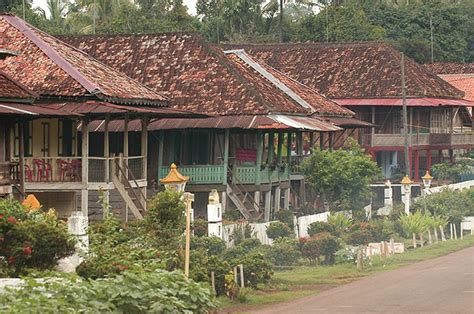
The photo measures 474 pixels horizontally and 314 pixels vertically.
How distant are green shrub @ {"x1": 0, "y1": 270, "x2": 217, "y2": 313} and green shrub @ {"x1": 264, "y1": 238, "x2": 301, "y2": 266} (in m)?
14.9

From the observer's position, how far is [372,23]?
329 ft

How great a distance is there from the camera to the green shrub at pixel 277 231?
42250 mm

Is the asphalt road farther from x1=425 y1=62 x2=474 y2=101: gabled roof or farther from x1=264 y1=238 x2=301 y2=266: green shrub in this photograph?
x1=425 y1=62 x2=474 y2=101: gabled roof

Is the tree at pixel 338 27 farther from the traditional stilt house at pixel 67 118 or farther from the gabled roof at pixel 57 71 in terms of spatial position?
the traditional stilt house at pixel 67 118

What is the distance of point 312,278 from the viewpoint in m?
34.9

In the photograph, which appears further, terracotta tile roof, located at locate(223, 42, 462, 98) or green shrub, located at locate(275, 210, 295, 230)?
terracotta tile roof, located at locate(223, 42, 462, 98)

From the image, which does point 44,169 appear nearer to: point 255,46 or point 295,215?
point 295,215

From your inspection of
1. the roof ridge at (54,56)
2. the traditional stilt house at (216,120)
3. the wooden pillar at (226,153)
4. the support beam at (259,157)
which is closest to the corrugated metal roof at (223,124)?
the traditional stilt house at (216,120)

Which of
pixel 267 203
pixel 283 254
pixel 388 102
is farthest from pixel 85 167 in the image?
pixel 388 102

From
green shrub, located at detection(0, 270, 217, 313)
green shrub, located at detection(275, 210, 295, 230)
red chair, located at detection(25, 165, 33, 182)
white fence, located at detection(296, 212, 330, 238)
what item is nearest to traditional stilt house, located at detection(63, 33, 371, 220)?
green shrub, located at detection(275, 210, 295, 230)

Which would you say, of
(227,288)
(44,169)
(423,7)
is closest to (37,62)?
(44,169)

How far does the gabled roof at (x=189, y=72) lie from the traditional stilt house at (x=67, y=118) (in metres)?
5.65

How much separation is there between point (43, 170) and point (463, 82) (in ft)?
164

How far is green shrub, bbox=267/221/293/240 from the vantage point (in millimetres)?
42250
